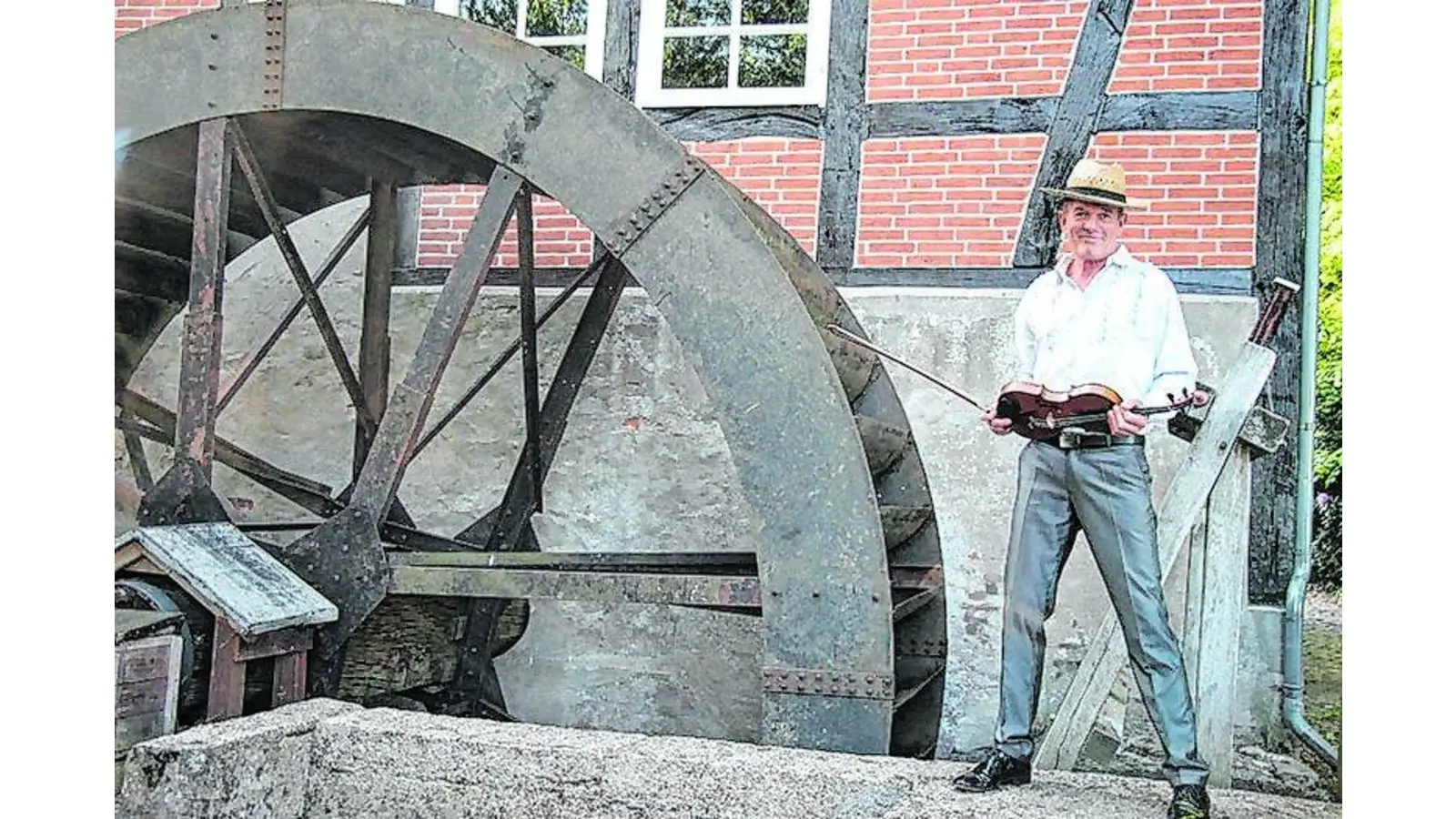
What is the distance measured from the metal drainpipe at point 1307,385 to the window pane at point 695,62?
5.64ft

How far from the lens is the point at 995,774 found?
2803 mm

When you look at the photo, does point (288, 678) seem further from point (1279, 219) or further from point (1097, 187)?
point (1279, 219)

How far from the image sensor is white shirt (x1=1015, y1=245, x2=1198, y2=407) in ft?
9.35

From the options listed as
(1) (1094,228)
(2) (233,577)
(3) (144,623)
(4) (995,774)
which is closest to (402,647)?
(2) (233,577)

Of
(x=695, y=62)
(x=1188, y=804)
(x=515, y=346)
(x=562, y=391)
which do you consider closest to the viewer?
(x=1188, y=804)

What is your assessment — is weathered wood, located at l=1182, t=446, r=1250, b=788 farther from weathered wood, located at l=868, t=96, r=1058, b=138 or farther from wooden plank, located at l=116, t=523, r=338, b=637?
wooden plank, located at l=116, t=523, r=338, b=637

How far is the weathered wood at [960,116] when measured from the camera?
4340mm

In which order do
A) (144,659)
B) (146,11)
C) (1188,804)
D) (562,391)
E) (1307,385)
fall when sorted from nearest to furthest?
(1188,804)
(144,659)
(1307,385)
(562,391)
(146,11)

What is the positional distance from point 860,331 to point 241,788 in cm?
206

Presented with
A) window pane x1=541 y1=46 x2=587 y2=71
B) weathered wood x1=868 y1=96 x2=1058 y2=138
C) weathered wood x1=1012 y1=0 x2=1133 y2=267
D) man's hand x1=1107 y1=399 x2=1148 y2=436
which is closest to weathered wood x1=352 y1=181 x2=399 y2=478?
window pane x1=541 y1=46 x2=587 y2=71

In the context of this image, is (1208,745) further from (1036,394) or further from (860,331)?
(860,331)

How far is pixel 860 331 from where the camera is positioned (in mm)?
4145

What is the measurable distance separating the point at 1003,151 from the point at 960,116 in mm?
170
